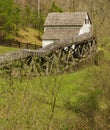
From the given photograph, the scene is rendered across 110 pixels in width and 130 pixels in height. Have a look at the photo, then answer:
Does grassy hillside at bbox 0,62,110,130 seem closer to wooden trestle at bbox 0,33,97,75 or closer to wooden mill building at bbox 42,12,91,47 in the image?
wooden trestle at bbox 0,33,97,75

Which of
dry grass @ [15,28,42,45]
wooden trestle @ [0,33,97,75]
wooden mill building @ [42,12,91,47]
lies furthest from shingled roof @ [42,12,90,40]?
dry grass @ [15,28,42,45]

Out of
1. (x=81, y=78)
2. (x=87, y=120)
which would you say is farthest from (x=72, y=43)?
(x=87, y=120)

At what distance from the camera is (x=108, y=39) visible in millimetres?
19219

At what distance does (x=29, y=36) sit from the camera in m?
48.3

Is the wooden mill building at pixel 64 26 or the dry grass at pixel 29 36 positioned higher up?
the wooden mill building at pixel 64 26

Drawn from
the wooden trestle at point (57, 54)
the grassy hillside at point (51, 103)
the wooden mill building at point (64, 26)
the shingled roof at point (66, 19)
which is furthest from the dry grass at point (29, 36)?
the grassy hillside at point (51, 103)

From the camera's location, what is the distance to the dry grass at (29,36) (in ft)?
150

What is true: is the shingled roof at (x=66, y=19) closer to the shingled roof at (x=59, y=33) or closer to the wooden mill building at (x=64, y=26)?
the wooden mill building at (x=64, y=26)

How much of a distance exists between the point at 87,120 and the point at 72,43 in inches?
637

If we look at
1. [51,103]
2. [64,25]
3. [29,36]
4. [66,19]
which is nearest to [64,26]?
[64,25]

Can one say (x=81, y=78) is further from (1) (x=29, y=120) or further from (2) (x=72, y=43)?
(1) (x=29, y=120)

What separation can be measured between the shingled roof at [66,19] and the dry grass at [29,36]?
6.64 metres

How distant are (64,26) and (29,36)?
36.8 feet

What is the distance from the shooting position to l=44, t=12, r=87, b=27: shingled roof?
125ft
